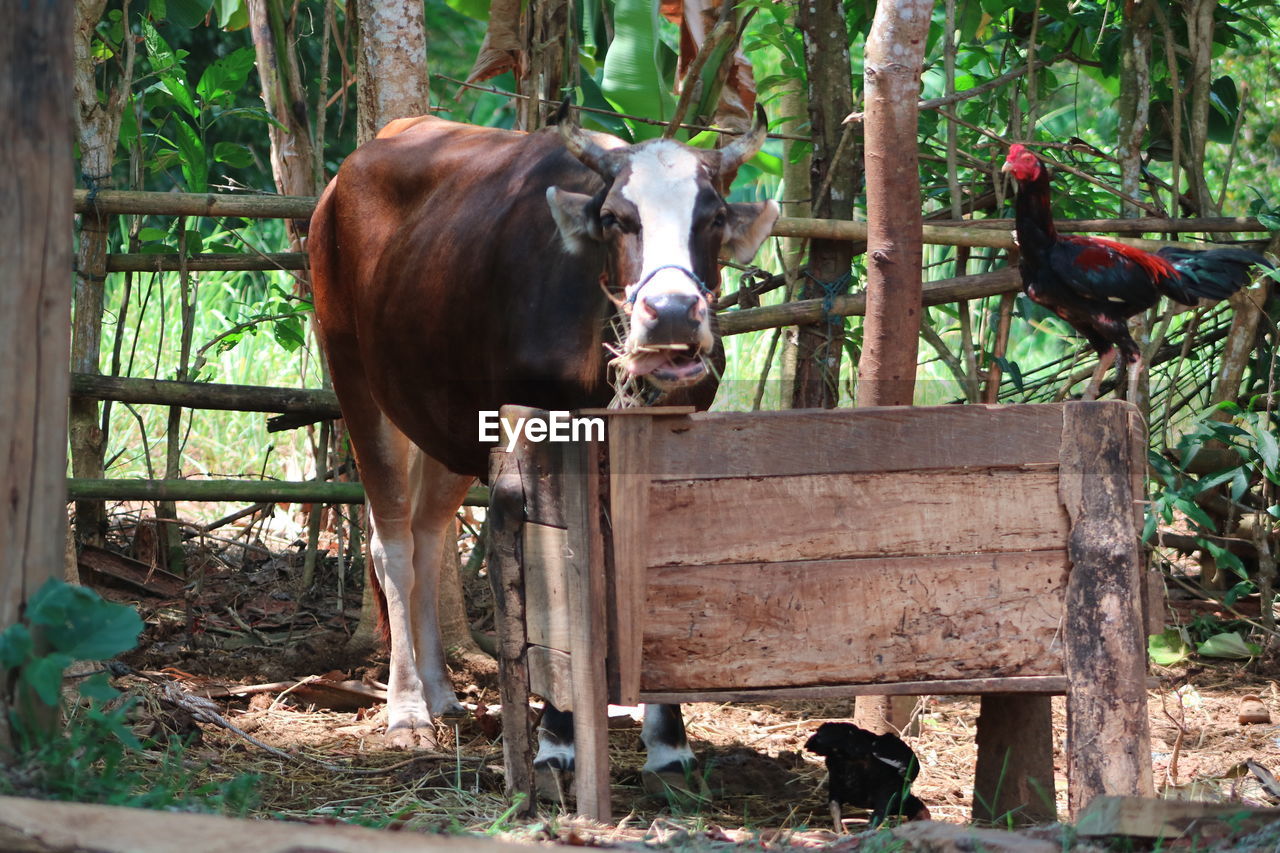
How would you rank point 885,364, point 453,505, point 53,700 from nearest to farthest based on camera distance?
point 53,700 < point 885,364 < point 453,505

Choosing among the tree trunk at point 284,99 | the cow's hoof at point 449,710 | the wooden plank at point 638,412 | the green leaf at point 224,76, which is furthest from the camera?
the tree trunk at point 284,99

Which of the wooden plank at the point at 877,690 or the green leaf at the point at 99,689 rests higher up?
the green leaf at the point at 99,689

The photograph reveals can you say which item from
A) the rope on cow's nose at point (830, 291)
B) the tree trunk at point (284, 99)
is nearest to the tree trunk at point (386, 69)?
the tree trunk at point (284, 99)

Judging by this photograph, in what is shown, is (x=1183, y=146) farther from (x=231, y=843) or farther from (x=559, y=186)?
(x=231, y=843)

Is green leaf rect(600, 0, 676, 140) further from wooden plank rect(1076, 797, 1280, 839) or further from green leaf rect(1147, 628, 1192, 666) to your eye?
wooden plank rect(1076, 797, 1280, 839)

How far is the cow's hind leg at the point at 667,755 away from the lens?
3768 millimetres

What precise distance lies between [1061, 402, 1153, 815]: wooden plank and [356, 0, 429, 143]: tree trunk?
128 inches

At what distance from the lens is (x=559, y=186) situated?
4047 millimetres

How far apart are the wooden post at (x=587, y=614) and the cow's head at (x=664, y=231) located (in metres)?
0.42

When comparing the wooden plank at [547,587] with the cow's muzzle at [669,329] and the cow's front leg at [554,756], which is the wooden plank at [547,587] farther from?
the cow's muzzle at [669,329]

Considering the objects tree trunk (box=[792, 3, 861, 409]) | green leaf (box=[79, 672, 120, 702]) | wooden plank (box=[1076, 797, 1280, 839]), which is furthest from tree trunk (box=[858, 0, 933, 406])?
green leaf (box=[79, 672, 120, 702])

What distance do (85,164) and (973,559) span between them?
13.2ft

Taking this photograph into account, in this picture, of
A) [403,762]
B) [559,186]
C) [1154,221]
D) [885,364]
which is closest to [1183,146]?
[1154,221]

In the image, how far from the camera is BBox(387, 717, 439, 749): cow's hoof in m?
4.51
